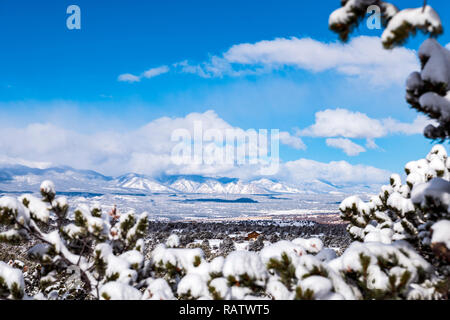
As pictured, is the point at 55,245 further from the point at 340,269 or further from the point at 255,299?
the point at 340,269

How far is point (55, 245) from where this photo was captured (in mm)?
3715

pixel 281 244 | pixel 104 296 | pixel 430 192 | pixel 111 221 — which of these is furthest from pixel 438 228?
pixel 111 221

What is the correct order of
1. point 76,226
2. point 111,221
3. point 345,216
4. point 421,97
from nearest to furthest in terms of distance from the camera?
point 421,97, point 76,226, point 111,221, point 345,216

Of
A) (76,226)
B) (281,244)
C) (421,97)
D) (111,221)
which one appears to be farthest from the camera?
(111,221)

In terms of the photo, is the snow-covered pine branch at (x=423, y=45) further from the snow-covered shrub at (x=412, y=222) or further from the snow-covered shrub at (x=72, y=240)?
the snow-covered shrub at (x=72, y=240)

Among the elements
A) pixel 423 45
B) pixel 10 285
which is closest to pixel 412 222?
pixel 423 45

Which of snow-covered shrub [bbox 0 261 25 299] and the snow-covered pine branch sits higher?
the snow-covered pine branch

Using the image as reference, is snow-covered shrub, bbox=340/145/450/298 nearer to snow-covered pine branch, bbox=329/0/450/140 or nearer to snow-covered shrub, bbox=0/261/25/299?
snow-covered pine branch, bbox=329/0/450/140

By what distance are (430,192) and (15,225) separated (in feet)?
13.9

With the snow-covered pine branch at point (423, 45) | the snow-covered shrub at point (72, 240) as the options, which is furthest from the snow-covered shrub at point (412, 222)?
the snow-covered shrub at point (72, 240)

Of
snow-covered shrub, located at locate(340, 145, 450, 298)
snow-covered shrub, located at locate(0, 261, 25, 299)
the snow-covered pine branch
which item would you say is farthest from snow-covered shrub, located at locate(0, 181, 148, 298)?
the snow-covered pine branch

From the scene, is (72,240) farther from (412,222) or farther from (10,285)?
(412,222)

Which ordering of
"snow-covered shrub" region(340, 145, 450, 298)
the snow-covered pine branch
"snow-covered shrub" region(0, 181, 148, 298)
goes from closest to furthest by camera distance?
the snow-covered pine branch, "snow-covered shrub" region(340, 145, 450, 298), "snow-covered shrub" region(0, 181, 148, 298)

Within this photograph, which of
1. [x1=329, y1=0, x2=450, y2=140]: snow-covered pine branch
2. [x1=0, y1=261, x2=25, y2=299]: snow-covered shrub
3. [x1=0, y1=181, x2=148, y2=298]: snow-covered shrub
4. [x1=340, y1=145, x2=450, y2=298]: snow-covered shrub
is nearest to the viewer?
[x1=329, y1=0, x2=450, y2=140]: snow-covered pine branch
